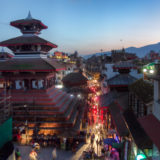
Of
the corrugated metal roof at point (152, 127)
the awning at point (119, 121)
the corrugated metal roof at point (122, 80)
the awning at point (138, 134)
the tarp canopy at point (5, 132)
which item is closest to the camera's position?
the corrugated metal roof at point (152, 127)

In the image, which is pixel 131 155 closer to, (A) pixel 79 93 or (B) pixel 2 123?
(B) pixel 2 123

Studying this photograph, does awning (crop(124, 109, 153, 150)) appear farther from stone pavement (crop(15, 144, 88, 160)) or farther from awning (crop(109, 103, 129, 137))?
stone pavement (crop(15, 144, 88, 160))

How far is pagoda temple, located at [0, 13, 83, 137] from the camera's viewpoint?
16.8 meters

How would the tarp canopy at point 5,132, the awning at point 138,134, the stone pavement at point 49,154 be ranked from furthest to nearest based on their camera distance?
the stone pavement at point 49,154
the tarp canopy at point 5,132
the awning at point 138,134

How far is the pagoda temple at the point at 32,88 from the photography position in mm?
16766

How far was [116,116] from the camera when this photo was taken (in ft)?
54.5

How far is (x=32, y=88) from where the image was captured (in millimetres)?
19531

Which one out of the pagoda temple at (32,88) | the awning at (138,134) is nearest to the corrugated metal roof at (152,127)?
the awning at (138,134)

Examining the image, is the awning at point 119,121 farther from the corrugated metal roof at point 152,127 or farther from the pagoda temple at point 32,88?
the pagoda temple at point 32,88

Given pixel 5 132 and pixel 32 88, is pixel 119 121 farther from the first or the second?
pixel 32 88

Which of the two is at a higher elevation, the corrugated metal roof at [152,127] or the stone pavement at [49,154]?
the corrugated metal roof at [152,127]

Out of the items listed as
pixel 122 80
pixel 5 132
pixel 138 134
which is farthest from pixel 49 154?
pixel 122 80

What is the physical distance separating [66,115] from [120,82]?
8.63 metres

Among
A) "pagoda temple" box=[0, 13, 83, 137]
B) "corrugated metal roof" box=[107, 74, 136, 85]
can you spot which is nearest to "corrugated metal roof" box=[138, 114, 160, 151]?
"pagoda temple" box=[0, 13, 83, 137]
